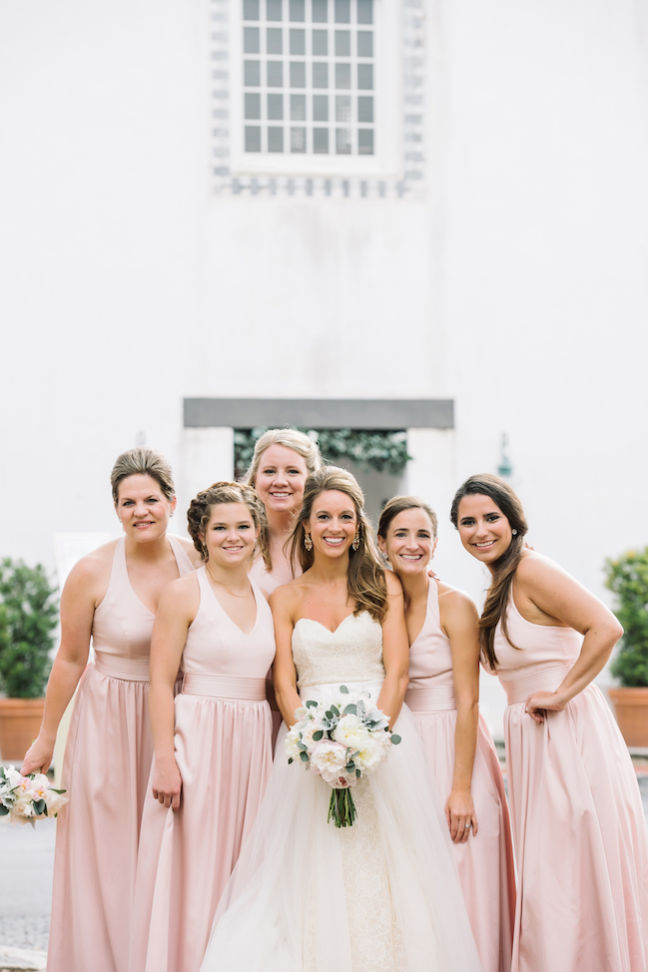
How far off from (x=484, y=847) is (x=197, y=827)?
113 centimetres

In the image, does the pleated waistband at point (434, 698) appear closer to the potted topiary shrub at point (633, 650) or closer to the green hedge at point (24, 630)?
the potted topiary shrub at point (633, 650)

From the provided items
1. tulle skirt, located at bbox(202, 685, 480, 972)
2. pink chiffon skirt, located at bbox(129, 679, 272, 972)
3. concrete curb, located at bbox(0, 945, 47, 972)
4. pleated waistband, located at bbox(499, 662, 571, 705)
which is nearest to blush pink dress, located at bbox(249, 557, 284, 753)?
pink chiffon skirt, located at bbox(129, 679, 272, 972)

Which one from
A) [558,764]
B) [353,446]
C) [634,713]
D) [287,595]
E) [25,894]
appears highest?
[353,446]

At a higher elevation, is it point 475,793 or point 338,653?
point 338,653

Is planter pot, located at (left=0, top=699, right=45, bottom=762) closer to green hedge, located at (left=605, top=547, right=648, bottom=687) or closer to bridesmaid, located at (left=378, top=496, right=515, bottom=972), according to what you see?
green hedge, located at (left=605, top=547, right=648, bottom=687)

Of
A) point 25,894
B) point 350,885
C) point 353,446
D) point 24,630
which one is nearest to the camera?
point 350,885

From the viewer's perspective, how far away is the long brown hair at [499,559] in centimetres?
441

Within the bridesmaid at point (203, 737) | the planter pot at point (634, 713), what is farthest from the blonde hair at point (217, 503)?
the planter pot at point (634, 713)

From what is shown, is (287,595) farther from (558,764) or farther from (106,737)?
(558,764)

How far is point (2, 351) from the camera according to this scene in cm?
1112

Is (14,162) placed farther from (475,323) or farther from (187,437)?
(475,323)

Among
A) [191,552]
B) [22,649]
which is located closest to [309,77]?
[22,649]

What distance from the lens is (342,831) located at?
4.12 m

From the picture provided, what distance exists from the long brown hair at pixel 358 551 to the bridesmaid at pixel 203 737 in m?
0.24
